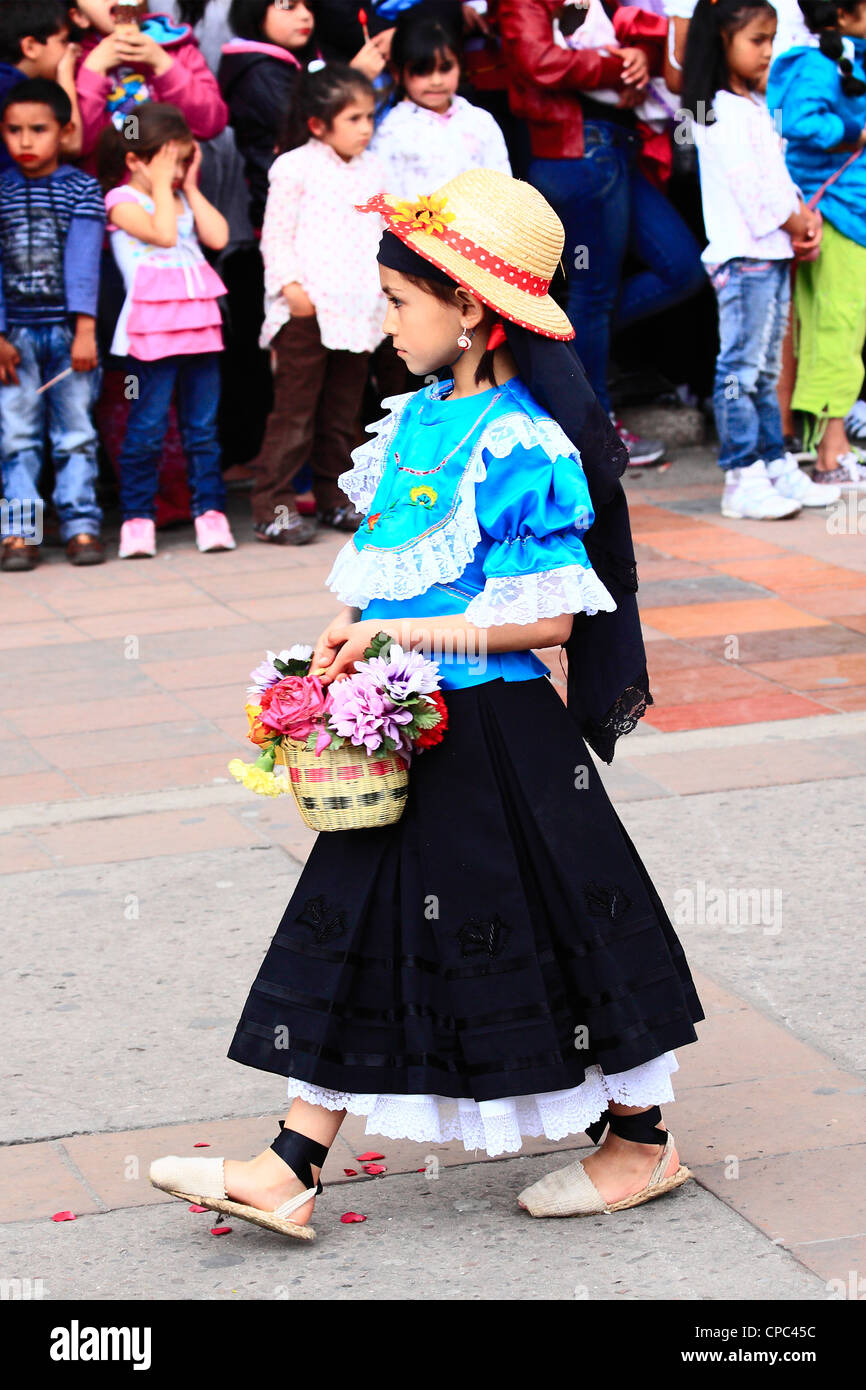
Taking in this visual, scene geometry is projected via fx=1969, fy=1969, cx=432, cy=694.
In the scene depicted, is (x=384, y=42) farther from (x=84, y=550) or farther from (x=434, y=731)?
(x=434, y=731)

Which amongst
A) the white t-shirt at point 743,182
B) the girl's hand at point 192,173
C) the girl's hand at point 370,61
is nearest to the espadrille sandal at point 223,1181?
the girl's hand at point 192,173

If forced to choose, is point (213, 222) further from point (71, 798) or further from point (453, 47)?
point (71, 798)

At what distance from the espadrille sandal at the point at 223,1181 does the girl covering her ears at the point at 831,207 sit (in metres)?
6.01

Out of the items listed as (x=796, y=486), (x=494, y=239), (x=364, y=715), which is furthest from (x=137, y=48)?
(x=364, y=715)

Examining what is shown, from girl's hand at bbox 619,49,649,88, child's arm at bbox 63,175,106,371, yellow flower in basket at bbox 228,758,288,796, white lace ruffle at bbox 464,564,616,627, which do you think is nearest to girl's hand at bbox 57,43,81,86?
child's arm at bbox 63,175,106,371

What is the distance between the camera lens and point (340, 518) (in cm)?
839

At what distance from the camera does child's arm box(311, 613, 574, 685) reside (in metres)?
3.12

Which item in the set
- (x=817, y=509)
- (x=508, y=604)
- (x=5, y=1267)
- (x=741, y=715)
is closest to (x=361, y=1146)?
→ (x=5, y=1267)

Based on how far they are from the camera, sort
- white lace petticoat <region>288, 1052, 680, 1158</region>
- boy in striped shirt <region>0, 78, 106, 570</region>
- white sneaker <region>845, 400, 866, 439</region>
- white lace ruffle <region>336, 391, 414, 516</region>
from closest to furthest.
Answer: white lace petticoat <region>288, 1052, 680, 1158</region> → white lace ruffle <region>336, 391, 414, 516</region> → boy in striped shirt <region>0, 78, 106, 570</region> → white sneaker <region>845, 400, 866, 439</region>

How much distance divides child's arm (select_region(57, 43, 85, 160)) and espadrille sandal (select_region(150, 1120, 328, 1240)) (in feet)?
17.8

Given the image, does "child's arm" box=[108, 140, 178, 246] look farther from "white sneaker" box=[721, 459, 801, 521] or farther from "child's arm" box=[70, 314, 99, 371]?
"white sneaker" box=[721, 459, 801, 521]

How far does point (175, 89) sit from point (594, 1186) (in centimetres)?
582

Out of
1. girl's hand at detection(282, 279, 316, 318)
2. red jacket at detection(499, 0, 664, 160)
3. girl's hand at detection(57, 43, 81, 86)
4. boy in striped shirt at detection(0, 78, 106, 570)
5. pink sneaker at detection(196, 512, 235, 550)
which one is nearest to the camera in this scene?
boy in striped shirt at detection(0, 78, 106, 570)
